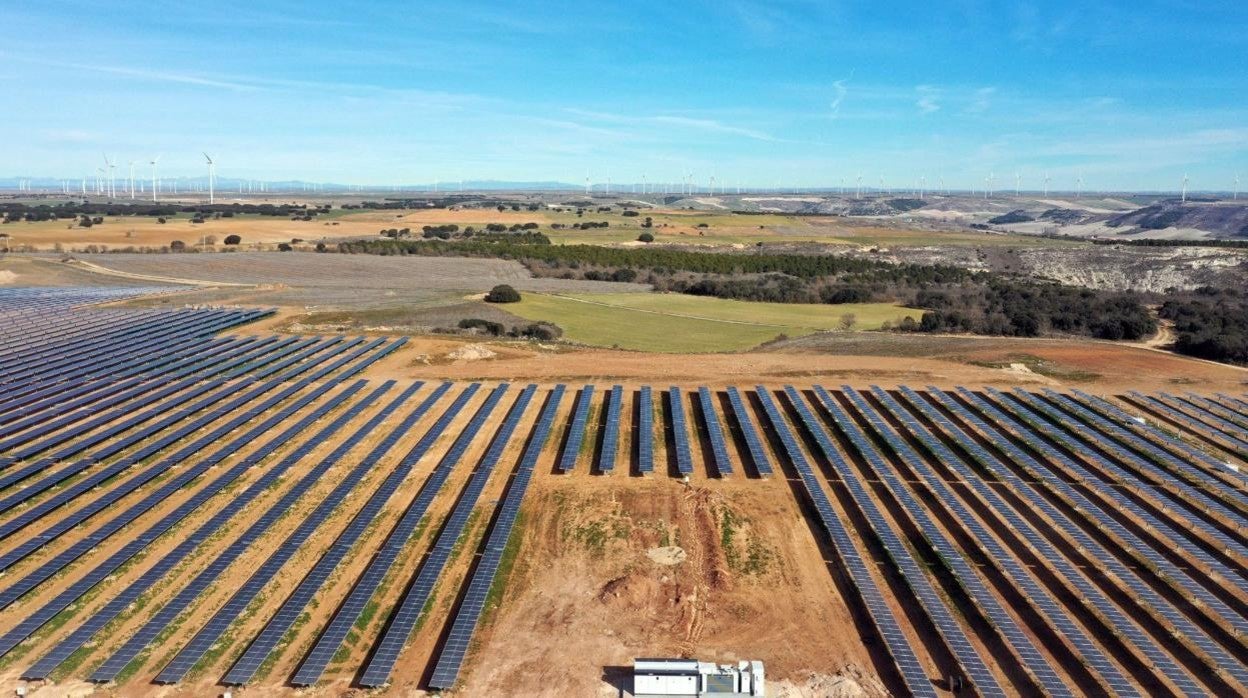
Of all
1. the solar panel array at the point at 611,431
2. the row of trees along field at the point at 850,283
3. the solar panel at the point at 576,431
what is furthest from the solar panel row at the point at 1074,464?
the row of trees along field at the point at 850,283

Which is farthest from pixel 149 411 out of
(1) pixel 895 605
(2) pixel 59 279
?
(2) pixel 59 279

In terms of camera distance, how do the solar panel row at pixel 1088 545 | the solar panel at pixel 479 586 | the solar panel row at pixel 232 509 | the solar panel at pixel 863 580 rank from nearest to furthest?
the solar panel at pixel 479 586
the solar panel at pixel 863 580
the solar panel row at pixel 232 509
the solar panel row at pixel 1088 545

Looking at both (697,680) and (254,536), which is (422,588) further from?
(697,680)

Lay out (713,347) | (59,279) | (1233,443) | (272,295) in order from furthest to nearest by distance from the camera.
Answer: (59,279)
(272,295)
(713,347)
(1233,443)

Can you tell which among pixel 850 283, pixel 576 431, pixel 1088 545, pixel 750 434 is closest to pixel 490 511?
pixel 576 431

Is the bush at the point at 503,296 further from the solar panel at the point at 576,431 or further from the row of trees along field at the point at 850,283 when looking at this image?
the solar panel at the point at 576,431

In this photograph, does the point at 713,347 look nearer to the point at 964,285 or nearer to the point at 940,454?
the point at 940,454
